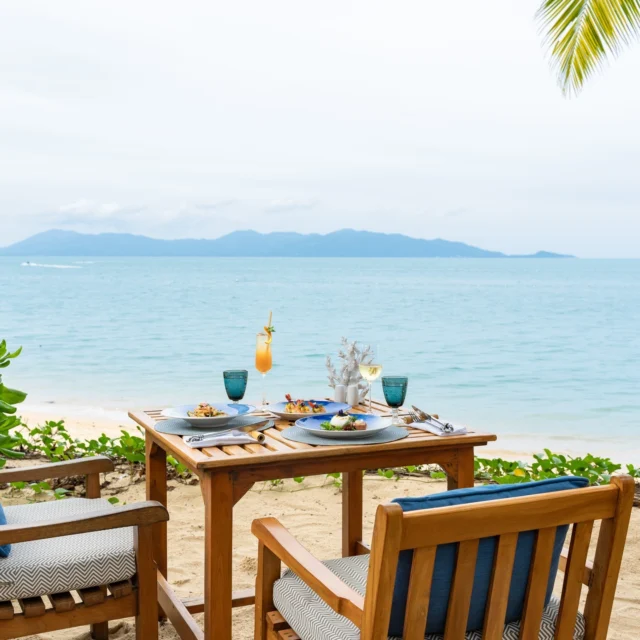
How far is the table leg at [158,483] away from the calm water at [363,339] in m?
0.97

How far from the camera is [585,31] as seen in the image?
19.8ft

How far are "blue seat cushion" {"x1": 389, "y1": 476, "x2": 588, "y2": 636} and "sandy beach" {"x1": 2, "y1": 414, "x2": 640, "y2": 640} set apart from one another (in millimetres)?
1222

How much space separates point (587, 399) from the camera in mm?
12086

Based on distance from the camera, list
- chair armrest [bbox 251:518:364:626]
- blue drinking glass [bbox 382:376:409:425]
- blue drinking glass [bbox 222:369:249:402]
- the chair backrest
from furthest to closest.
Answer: blue drinking glass [bbox 222:369:249:402]
blue drinking glass [bbox 382:376:409:425]
chair armrest [bbox 251:518:364:626]
the chair backrest

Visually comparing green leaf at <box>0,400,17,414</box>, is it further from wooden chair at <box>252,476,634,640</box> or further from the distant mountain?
the distant mountain

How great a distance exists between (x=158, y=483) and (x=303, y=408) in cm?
57

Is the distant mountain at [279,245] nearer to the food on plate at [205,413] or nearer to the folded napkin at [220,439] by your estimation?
the food on plate at [205,413]

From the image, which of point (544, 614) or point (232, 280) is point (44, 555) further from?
point (232, 280)

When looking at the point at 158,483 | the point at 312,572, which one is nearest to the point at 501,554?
the point at 312,572

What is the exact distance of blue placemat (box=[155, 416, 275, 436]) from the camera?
242 cm

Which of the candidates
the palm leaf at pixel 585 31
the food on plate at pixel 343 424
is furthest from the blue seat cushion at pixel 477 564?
the palm leaf at pixel 585 31

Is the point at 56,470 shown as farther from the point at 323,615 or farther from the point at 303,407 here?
the point at 323,615

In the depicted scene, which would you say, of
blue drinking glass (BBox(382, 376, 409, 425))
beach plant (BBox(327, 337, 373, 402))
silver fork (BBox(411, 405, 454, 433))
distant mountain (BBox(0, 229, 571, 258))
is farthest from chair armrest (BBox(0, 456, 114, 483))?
distant mountain (BBox(0, 229, 571, 258))

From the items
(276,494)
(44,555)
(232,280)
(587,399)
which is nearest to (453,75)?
(232,280)
